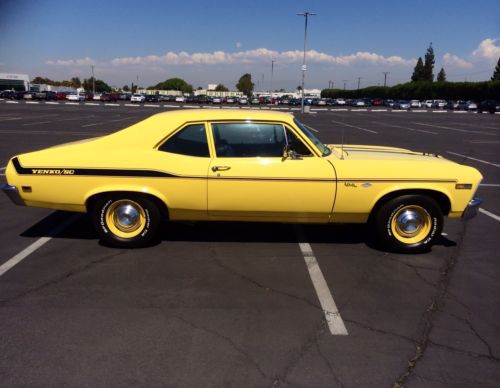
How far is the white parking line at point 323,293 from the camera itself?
328 cm

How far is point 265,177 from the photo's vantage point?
4473 millimetres

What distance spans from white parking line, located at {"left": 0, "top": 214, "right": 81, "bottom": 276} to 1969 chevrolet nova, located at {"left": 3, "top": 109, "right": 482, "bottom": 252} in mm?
534

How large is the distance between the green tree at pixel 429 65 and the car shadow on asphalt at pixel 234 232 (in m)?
106

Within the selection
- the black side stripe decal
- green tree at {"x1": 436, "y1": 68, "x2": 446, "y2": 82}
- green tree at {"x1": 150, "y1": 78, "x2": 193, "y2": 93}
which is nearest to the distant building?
green tree at {"x1": 150, "y1": 78, "x2": 193, "y2": 93}

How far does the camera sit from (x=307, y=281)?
13.3ft

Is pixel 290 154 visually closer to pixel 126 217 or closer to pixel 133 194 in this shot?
pixel 133 194

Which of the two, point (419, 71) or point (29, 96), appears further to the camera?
point (419, 71)

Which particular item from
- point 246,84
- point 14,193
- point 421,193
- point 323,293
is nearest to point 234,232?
point 323,293

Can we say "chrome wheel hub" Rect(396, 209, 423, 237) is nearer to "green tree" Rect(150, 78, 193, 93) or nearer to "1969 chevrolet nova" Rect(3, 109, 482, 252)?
"1969 chevrolet nova" Rect(3, 109, 482, 252)

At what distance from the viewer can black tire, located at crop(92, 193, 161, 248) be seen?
465cm

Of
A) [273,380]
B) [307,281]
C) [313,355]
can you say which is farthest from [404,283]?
[273,380]

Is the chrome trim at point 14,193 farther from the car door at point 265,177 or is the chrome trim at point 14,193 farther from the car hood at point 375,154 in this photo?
the car hood at point 375,154

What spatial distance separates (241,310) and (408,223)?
7.66ft

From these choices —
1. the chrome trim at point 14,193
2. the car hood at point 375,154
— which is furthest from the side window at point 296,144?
the chrome trim at point 14,193
